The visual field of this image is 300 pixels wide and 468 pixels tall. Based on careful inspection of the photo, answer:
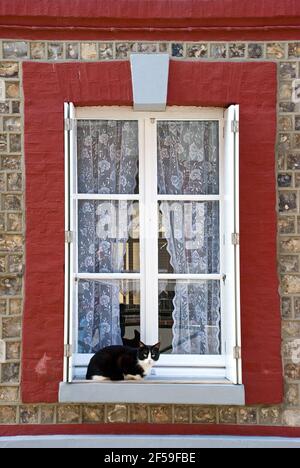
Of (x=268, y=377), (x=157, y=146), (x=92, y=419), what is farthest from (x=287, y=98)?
(x=92, y=419)

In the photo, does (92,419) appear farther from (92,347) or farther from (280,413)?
(280,413)

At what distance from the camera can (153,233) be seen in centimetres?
491

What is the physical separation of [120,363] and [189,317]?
2.09 feet

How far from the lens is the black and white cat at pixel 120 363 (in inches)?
182

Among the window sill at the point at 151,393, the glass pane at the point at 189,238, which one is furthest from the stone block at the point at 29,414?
the glass pane at the point at 189,238

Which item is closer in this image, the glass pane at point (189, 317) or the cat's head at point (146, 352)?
the cat's head at point (146, 352)

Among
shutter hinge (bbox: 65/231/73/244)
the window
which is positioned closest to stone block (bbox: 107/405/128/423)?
the window

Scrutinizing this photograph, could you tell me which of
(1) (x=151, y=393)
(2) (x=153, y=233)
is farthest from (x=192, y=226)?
(1) (x=151, y=393)

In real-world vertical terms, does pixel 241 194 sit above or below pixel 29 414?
above

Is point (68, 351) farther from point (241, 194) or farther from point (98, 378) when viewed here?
point (241, 194)

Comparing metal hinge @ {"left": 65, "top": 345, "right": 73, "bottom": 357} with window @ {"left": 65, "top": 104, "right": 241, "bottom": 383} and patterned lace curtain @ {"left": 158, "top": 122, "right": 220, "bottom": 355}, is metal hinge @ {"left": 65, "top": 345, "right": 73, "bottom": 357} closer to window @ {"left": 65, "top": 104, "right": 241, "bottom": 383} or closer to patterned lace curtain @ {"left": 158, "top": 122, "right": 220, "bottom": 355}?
window @ {"left": 65, "top": 104, "right": 241, "bottom": 383}

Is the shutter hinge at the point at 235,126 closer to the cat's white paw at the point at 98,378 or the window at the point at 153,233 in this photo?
the window at the point at 153,233

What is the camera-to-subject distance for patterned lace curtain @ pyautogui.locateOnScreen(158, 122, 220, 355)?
4922 mm

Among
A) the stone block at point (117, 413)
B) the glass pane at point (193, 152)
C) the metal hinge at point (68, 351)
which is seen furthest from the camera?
the glass pane at point (193, 152)
